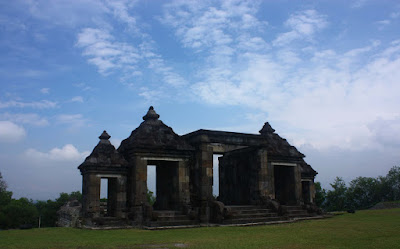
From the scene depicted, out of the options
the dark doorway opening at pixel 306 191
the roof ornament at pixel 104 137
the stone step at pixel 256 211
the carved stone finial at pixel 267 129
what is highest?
the carved stone finial at pixel 267 129

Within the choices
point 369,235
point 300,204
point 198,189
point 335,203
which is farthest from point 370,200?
point 369,235

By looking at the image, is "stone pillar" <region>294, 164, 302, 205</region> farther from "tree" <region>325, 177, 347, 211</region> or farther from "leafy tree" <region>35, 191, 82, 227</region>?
"leafy tree" <region>35, 191, 82, 227</region>

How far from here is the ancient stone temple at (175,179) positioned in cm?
1870

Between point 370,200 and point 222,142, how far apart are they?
136 ft

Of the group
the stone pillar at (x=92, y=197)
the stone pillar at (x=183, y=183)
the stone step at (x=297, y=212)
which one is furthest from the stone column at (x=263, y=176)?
the stone pillar at (x=92, y=197)

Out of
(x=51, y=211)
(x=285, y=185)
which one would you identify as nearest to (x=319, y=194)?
(x=285, y=185)

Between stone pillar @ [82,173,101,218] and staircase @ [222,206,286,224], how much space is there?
660 cm

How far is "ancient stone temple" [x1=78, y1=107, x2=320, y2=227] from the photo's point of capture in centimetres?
1870

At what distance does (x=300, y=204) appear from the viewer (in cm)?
2536

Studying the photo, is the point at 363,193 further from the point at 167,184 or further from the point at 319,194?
the point at 167,184

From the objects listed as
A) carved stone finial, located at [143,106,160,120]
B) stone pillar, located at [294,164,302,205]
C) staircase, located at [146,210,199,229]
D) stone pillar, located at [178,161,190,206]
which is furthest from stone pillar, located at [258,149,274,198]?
carved stone finial, located at [143,106,160,120]

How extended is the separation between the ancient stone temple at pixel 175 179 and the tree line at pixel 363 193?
30094 mm

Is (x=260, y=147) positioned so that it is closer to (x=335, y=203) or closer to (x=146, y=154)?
(x=146, y=154)

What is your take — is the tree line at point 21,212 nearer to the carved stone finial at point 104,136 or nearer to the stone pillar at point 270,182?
the carved stone finial at point 104,136
